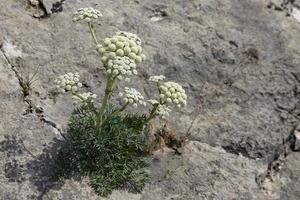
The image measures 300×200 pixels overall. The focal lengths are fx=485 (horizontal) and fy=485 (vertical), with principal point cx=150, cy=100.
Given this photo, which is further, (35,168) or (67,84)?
(35,168)

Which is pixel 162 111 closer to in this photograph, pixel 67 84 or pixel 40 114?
pixel 67 84

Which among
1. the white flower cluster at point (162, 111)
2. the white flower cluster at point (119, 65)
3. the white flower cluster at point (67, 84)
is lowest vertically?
the white flower cluster at point (162, 111)

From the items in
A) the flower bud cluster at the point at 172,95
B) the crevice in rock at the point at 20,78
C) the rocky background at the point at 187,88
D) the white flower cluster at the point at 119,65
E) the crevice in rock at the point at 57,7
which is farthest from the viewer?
the crevice in rock at the point at 57,7

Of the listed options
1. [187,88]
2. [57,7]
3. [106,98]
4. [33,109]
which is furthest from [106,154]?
[57,7]

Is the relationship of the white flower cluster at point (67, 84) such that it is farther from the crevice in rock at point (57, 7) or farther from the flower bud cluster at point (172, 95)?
the crevice in rock at point (57, 7)

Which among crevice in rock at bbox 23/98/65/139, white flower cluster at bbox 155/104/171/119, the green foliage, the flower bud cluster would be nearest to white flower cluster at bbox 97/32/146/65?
the flower bud cluster

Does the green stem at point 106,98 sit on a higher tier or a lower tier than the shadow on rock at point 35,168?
higher

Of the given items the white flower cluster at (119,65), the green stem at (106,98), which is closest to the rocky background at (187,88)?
the green stem at (106,98)
